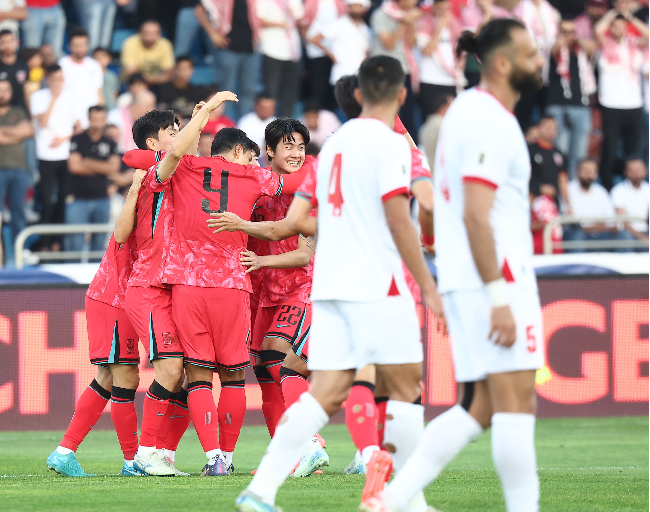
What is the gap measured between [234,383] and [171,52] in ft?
28.8

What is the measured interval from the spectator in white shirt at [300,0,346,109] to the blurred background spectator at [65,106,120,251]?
3335 millimetres

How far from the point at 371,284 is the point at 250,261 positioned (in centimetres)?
234

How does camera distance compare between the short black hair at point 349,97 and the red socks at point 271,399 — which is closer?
the short black hair at point 349,97

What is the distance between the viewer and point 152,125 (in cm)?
726

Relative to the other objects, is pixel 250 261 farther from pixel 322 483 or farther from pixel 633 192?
pixel 633 192

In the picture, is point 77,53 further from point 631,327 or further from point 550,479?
point 550,479

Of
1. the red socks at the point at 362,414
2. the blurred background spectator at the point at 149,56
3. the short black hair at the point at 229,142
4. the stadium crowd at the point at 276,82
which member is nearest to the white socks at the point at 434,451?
the red socks at the point at 362,414

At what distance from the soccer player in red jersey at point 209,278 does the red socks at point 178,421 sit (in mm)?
480

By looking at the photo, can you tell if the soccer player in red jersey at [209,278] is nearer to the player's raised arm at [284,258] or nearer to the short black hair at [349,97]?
the player's raised arm at [284,258]

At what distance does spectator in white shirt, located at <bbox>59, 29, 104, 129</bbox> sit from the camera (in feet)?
45.2

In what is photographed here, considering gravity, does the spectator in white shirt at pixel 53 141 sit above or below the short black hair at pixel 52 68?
below

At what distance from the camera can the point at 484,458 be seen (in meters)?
8.51

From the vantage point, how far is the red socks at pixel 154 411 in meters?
6.83

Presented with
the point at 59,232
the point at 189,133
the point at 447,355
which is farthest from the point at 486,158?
the point at 59,232
